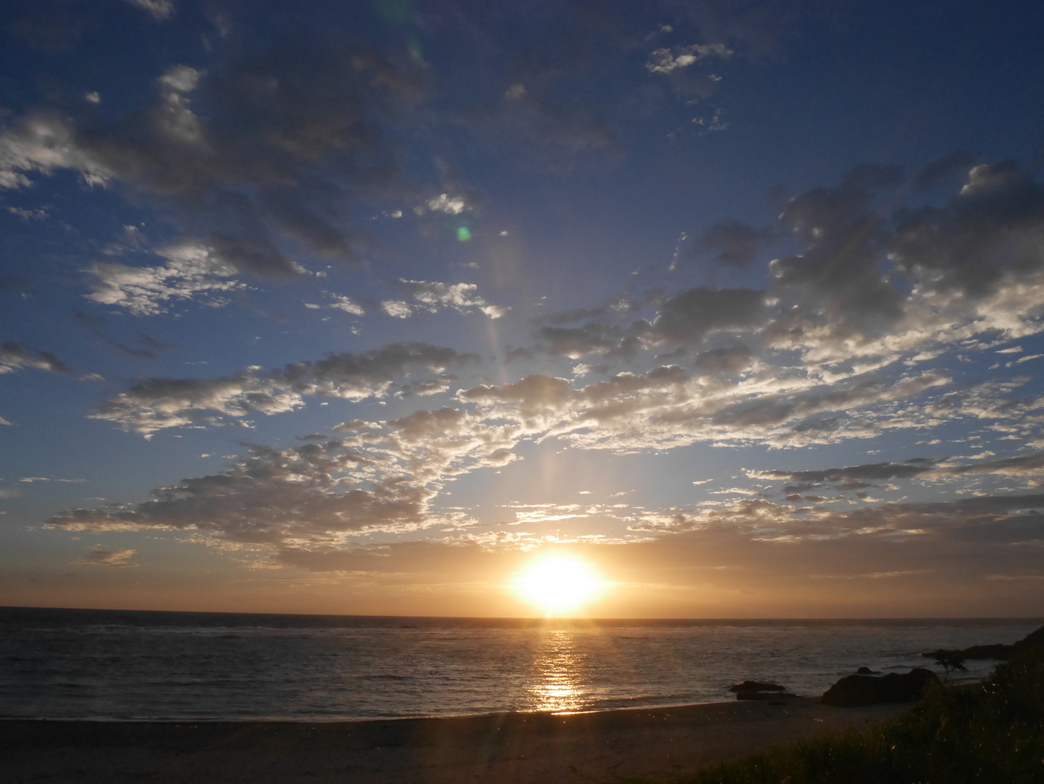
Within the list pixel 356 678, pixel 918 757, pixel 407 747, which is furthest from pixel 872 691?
pixel 356 678

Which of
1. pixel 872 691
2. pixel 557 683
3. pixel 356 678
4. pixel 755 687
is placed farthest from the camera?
pixel 356 678

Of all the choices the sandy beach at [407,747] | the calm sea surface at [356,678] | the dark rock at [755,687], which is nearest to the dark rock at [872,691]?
the sandy beach at [407,747]

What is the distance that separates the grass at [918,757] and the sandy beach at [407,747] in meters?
4.96

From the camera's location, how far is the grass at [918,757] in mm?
9047

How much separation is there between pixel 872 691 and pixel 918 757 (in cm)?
2370

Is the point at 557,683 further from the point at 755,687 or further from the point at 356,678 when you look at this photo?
the point at 356,678

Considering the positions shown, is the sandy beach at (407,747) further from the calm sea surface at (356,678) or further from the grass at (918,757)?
the calm sea surface at (356,678)

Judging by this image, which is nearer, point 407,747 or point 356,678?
point 407,747

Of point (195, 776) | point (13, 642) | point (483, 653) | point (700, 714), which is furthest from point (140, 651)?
point (700, 714)

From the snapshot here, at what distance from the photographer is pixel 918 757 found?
31.9 feet

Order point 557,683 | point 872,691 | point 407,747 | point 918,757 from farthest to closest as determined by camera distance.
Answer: point 557,683
point 872,691
point 407,747
point 918,757

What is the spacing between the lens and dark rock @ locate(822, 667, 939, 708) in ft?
93.8

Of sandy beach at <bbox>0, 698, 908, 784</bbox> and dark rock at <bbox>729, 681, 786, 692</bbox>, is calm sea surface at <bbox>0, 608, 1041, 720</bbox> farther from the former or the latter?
sandy beach at <bbox>0, 698, 908, 784</bbox>

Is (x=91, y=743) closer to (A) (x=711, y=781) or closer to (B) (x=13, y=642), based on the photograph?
(A) (x=711, y=781)
